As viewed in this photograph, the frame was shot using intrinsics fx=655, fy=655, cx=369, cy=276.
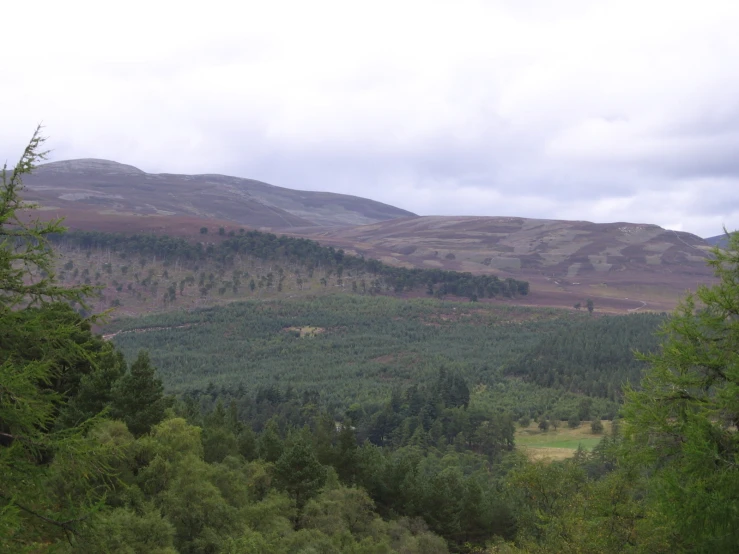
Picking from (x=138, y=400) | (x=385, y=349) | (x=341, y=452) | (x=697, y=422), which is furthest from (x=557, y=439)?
(x=697, y=422)

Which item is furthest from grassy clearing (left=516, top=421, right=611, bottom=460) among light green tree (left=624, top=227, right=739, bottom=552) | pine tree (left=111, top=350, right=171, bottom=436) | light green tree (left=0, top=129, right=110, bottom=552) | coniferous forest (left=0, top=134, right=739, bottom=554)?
light green tree (left=0, top=129, right=110, bottom=552)

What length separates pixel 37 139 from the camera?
34.5ft

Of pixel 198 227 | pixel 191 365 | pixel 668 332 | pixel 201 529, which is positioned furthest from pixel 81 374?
pixel 198 227

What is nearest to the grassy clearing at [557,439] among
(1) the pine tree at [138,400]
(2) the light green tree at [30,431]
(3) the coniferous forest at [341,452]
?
(3) the coniferous forest at [341,452]

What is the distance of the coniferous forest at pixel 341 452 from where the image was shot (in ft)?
31.4

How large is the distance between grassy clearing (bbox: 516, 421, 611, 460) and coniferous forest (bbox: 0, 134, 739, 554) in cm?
164

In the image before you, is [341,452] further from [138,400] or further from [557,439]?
[557,439]

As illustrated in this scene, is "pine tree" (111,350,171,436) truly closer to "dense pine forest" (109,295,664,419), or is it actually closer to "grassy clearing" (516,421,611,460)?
"grassy clearing" (516,421,611,460)

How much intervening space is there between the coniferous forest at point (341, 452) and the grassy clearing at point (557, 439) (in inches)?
64.5

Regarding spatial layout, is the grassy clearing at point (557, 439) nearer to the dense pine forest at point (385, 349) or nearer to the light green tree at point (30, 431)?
A: the dense pine forest at point (385, 349)

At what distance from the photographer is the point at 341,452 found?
38.9 meters

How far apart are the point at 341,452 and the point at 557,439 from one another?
144ft

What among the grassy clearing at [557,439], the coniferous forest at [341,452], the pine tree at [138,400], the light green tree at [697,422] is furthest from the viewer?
the grassy clearing at [557,439]

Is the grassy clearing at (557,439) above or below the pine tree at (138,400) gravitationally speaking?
below
